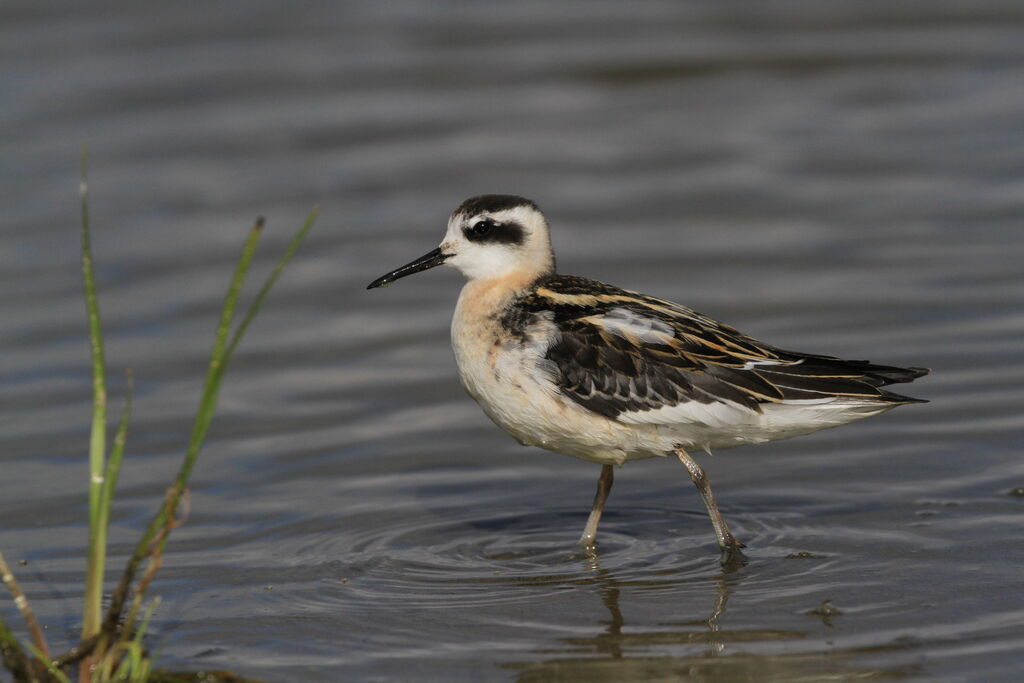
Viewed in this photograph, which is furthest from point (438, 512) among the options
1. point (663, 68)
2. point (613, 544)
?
point (663, 68)

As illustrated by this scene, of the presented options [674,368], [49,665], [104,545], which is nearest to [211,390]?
[104,545]

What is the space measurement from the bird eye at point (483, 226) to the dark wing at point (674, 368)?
91cm

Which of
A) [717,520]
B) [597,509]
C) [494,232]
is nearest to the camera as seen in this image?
[717,520]

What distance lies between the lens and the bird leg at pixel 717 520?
8.05 meters

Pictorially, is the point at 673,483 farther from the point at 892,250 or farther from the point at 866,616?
the point at 892,250

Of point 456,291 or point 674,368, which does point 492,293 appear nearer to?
point 674,368

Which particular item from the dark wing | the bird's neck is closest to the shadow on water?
the dark wing

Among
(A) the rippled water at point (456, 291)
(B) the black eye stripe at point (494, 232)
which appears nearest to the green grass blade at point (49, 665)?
(A) the rippled water at point (456, 291)

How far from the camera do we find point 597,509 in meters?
8.62

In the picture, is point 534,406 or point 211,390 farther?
point 534,406

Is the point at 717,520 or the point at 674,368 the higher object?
the point at 674,368

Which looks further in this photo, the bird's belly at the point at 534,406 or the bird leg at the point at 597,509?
the bird leg at the point at 597,509

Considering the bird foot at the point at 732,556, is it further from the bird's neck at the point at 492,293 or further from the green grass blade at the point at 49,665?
the green grass blade at the point at 49,665

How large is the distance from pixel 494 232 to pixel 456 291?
366 centimetres
